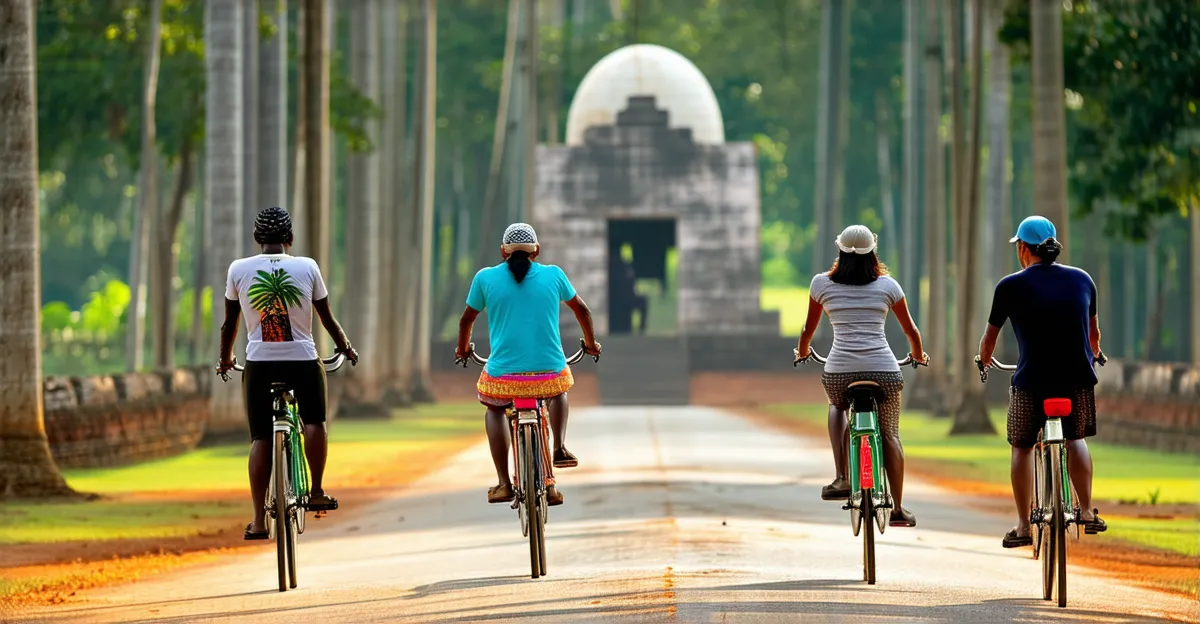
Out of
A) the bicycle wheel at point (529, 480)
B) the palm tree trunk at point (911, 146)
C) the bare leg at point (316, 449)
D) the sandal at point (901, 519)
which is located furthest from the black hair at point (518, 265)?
the palm tree trunk at point (911, 146)

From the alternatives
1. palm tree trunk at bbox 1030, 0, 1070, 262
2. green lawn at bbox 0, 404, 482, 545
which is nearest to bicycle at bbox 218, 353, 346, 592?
green lawn at bbox 0, 404, 482, 545

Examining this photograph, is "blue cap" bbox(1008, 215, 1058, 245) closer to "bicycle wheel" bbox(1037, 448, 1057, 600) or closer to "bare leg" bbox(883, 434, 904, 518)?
"bicycle wheel" bbox(1037, 448, 1057, 600)

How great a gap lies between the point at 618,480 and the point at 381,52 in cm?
2836

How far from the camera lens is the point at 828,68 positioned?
209 feet

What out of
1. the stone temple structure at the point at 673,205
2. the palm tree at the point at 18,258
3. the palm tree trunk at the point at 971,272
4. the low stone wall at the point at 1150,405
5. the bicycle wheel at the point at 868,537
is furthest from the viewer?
the stone temple structure at the point at 673,205

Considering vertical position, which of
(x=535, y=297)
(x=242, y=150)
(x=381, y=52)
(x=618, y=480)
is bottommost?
(x=618, y=480)

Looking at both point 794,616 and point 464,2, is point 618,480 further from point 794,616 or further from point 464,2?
point 464,2

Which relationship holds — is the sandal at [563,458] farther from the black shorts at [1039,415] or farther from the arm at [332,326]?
the black shorts at [1039,415]

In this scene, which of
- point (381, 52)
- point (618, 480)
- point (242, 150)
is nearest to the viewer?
point (618, 480)

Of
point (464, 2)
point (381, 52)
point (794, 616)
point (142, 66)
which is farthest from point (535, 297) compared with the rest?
point (464, 2)

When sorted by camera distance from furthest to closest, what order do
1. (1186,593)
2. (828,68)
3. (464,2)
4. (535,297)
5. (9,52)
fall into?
1. (464,2)
2. (828,68)
3. (9,52)
4. (1186,593)
5. (535,297)

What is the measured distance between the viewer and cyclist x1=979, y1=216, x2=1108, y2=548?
11.2m

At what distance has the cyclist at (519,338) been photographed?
12203mm

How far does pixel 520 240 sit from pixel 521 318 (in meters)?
0.43
